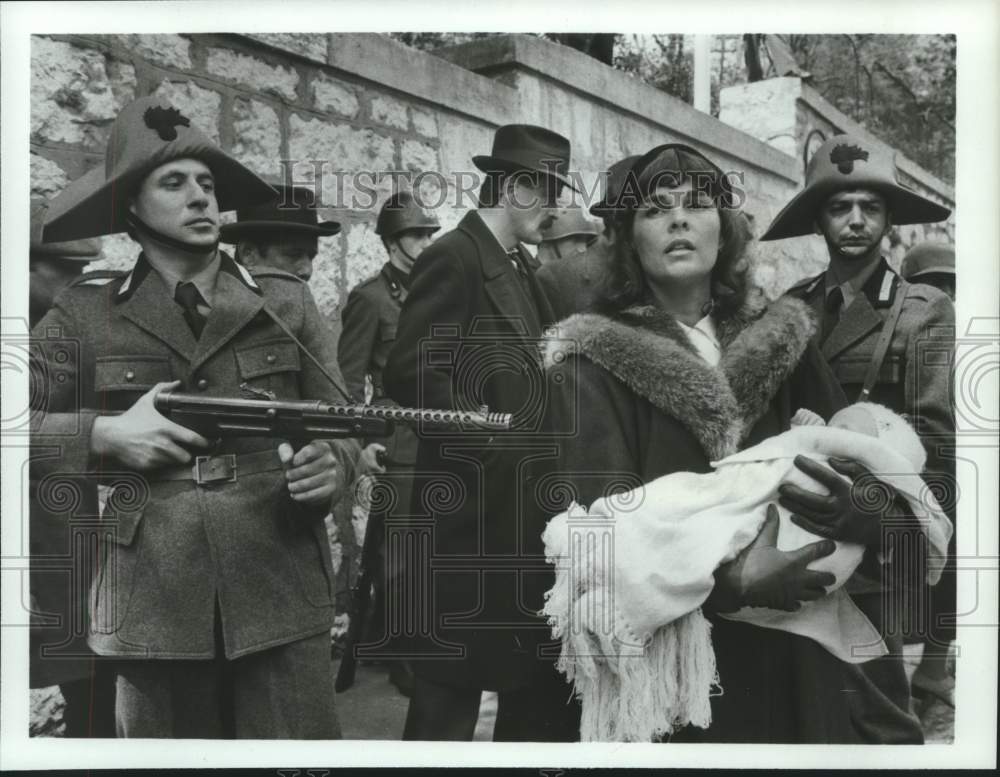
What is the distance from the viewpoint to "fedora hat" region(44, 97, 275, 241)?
4.61 metres

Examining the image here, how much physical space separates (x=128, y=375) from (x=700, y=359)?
6.79 feet

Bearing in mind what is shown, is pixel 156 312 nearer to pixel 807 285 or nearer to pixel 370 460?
pixel 370 460

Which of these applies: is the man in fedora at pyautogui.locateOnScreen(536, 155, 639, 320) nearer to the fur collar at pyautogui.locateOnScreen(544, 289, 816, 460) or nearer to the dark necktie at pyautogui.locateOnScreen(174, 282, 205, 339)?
the fur collar at pyautogui.locateOnScreen(544, 289, 816, 460)

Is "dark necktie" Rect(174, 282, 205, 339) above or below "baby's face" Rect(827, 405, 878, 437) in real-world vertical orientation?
above

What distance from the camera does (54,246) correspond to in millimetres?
4750

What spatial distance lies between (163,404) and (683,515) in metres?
1.92

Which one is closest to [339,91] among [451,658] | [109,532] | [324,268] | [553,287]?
[324,268]

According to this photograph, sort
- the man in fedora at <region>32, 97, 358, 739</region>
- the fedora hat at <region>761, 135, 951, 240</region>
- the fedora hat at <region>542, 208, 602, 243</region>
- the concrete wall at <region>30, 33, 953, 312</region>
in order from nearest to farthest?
the man in fedora at <region>32, 97, 358, 739</region> < the concrete wall at <region>30, 33, 953, 312</region> < the fedora hat at <region>542, 208, 602, 243</region> < the fedora hat at <region>761, 135, 951, 240</region>

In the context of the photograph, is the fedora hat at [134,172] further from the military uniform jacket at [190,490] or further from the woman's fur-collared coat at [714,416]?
the woman's fur-collared coat at [714,416]

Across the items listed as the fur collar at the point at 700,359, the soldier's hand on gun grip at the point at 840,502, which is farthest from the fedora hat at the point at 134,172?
the soldier's hand on gun grip at the point at 840,502

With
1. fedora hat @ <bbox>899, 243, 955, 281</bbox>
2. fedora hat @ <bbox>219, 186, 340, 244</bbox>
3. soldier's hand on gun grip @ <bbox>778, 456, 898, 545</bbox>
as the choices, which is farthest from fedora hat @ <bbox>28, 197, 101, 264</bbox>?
fedora hat @ <bbox>899, 243, 955, 281</bbox>

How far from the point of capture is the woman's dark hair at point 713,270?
467 cm

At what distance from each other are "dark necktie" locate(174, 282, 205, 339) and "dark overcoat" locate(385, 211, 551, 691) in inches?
29.9

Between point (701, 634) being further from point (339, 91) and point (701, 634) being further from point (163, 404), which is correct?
point (339, 91)
